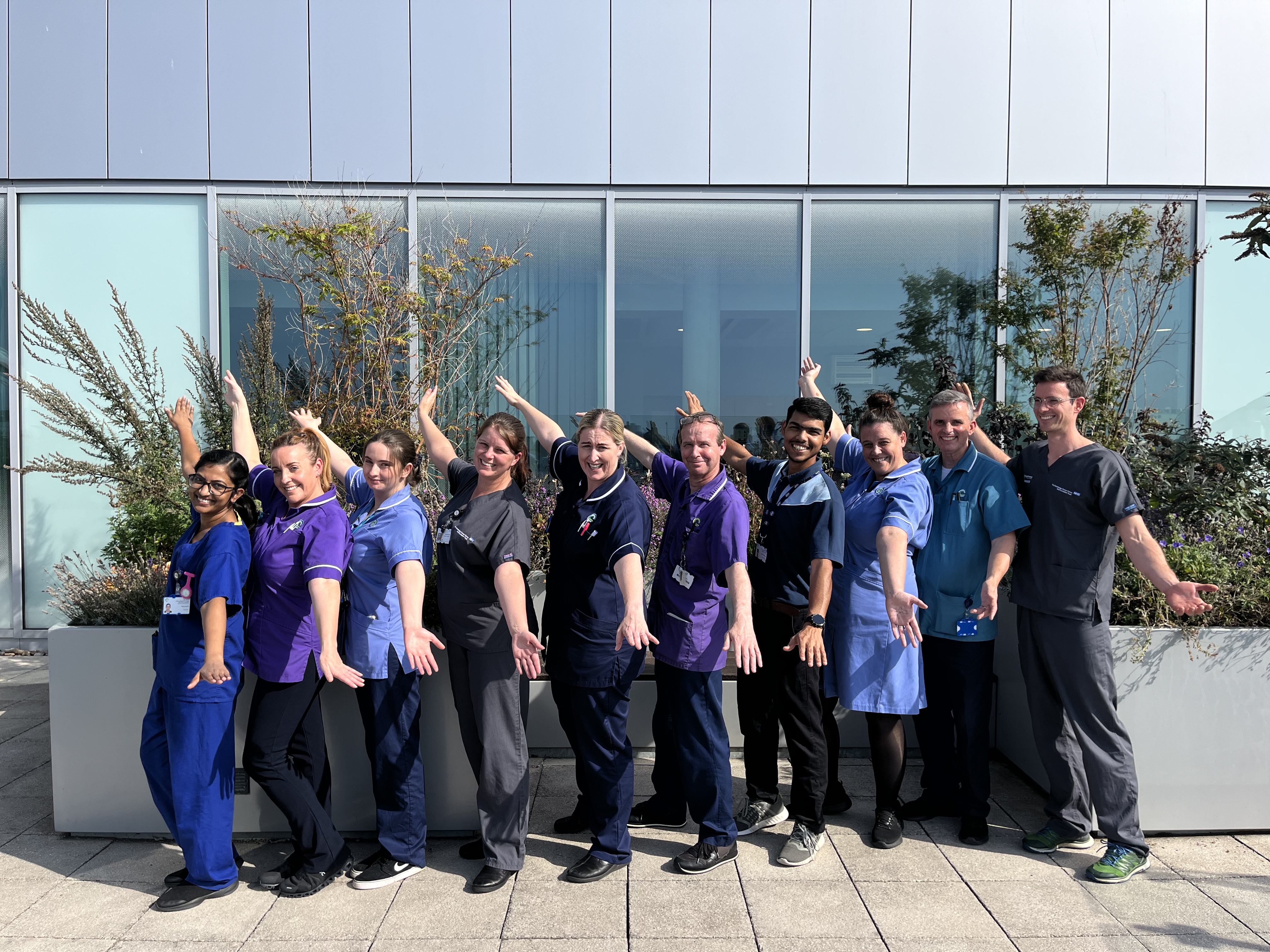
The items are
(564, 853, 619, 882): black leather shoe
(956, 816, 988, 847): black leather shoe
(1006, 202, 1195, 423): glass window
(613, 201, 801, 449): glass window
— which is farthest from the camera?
(613, 201, 801, 449): glass window

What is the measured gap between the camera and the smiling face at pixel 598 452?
3.13 meters

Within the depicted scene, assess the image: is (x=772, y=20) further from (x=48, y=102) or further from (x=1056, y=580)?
(x=48, y=102)

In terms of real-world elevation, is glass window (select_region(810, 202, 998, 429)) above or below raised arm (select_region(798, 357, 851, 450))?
above

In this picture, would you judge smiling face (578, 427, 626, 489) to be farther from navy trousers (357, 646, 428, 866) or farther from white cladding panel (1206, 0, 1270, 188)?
Answer: white cladding panel (1206, 0, 1270, 188)

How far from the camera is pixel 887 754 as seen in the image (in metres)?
3.51

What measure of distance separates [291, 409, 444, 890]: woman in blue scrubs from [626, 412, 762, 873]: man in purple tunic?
92 centimetres

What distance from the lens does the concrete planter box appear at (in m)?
3.50

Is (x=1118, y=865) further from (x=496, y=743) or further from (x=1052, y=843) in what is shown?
(x=496, y=743)

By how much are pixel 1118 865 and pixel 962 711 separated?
767 mm

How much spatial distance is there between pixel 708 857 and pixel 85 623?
298cm

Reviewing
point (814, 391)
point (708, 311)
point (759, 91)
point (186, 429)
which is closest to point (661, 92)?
point (759, 91)

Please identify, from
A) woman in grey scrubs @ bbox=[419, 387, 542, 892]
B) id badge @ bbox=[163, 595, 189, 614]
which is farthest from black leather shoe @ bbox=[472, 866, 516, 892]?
id badge @ bbox=[163, 595, 189, 614]

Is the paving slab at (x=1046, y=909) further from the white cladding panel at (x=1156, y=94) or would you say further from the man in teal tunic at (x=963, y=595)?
the white cladding panel at (x=1156, y=94)

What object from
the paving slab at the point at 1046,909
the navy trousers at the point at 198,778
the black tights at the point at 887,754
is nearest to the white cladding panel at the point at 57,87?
the navy trousers at the point at 198,778
